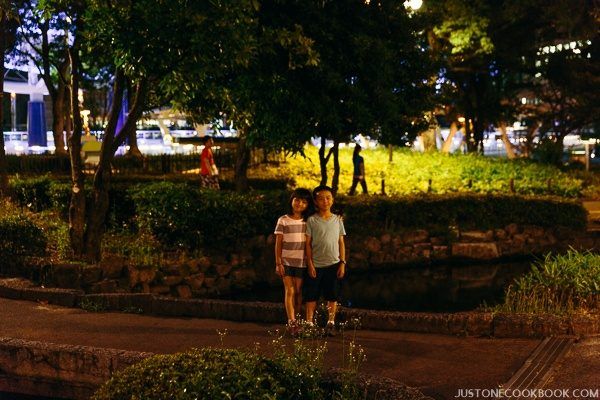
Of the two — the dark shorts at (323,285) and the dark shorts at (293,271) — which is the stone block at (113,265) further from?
the dark shorts at (323,285)

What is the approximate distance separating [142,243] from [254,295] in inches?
91.7

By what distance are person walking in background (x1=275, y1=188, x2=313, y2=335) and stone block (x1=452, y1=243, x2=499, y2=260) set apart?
1113 cm

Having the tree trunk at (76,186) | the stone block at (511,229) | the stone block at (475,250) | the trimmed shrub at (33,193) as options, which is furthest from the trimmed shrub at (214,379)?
the stone block at (511,229)

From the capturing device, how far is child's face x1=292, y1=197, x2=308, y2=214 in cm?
984

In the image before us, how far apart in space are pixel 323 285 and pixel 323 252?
1.30ft

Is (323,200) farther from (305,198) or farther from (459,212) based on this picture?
(459,212)

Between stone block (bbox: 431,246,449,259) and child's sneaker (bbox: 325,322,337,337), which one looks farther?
stone block (bbox: 431,246,449,259)

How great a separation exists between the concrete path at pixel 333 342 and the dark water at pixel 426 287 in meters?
4.59

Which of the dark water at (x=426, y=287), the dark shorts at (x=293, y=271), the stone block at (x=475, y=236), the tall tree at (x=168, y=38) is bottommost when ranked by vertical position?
the dark water at (x=426, y=287)

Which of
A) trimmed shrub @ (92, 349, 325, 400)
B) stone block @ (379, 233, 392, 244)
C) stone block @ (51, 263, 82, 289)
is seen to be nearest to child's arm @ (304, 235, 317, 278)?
trimmed shrub @ (92, 349, 325, 400)

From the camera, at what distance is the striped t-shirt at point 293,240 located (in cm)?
988

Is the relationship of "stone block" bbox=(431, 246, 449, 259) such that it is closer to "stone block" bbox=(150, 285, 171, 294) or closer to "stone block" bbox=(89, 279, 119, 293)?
"stone block" bbox=(150, 285, 171, 294)

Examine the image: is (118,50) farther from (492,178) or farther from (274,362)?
(492,178)

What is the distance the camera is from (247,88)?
16.9 meters
